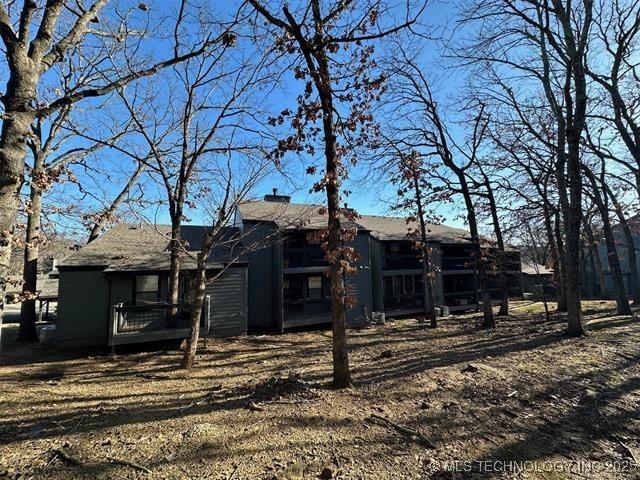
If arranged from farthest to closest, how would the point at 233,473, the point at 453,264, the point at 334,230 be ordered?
the point at 453,264 < the point at 334,230 < the point at 233,473

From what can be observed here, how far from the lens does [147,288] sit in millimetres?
13906

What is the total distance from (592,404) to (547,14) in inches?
524

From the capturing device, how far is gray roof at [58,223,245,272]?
13.0m

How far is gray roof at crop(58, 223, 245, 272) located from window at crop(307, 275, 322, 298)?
4560 millimetres

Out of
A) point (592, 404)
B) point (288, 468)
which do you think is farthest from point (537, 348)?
point (288, 468)

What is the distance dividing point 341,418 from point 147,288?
1183 cm

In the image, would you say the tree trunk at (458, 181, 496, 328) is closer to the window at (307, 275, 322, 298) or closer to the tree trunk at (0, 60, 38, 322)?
the window at (307, 275, 322, 298)

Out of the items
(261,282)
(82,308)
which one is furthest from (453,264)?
(82,308)

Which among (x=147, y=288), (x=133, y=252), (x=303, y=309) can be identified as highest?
(x=133, y=252)

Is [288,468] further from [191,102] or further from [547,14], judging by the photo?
[547,14]

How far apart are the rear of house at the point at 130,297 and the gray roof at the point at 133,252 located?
1.3 inches

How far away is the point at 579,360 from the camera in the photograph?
7898mm

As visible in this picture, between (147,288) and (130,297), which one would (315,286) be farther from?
(130,297)

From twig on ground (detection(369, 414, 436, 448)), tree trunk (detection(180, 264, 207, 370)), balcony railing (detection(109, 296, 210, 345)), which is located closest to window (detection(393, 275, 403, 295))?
balcony railing (detection(109, 296, 210, 345))
